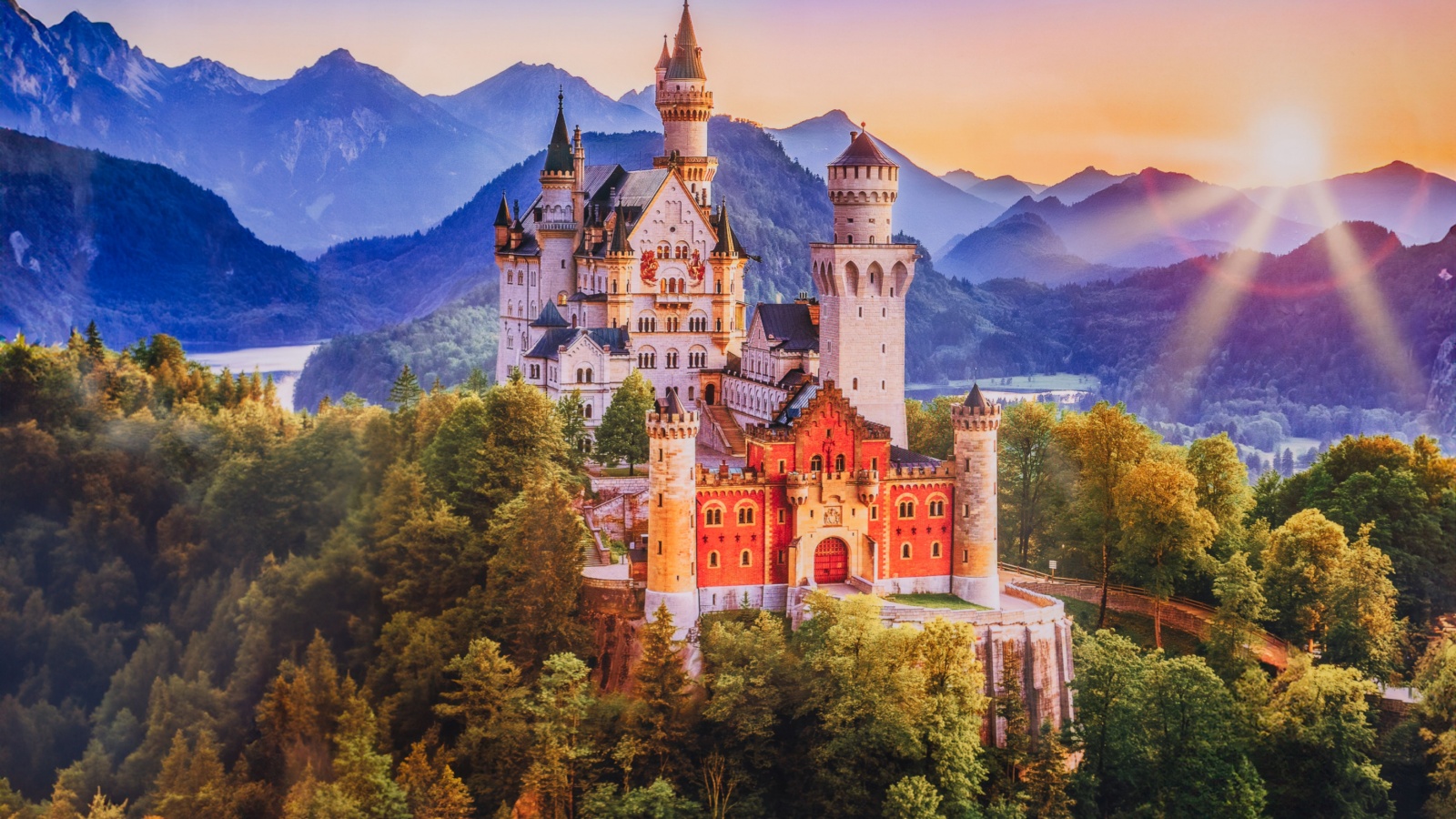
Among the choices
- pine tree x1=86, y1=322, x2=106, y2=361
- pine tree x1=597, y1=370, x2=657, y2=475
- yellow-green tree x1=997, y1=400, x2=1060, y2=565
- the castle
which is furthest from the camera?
pine tree x1=86, y1=322, x2=106, y2=361

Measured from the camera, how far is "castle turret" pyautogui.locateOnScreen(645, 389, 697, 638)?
5747cm

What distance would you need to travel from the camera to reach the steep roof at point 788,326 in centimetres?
8212

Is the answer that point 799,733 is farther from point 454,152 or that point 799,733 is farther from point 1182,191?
point 454,152

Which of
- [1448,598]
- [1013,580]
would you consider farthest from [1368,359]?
[1013,580]

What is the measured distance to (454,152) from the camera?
6934 inches

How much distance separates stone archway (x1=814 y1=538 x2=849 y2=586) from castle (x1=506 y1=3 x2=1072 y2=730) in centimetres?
8

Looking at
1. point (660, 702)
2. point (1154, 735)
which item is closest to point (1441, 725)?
point (1154, 735)

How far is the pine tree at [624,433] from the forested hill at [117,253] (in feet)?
145

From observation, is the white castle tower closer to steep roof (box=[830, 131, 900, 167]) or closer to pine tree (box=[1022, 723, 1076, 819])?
steep roof (box=[830, 131, 900, 167])

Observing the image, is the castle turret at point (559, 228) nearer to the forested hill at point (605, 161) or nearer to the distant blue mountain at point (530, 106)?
the forested hill at point (605, 161)

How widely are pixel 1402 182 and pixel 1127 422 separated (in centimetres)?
6676

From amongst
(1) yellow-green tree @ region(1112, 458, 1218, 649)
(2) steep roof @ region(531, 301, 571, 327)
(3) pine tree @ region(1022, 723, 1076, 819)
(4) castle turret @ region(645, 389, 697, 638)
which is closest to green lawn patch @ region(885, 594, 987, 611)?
(3) pine tree @ region(1022, 723, 1076, 819)

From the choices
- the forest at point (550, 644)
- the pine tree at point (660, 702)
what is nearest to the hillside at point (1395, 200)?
the forest at point (550, 644)

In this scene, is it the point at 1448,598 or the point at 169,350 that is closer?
the point at 1448,598
